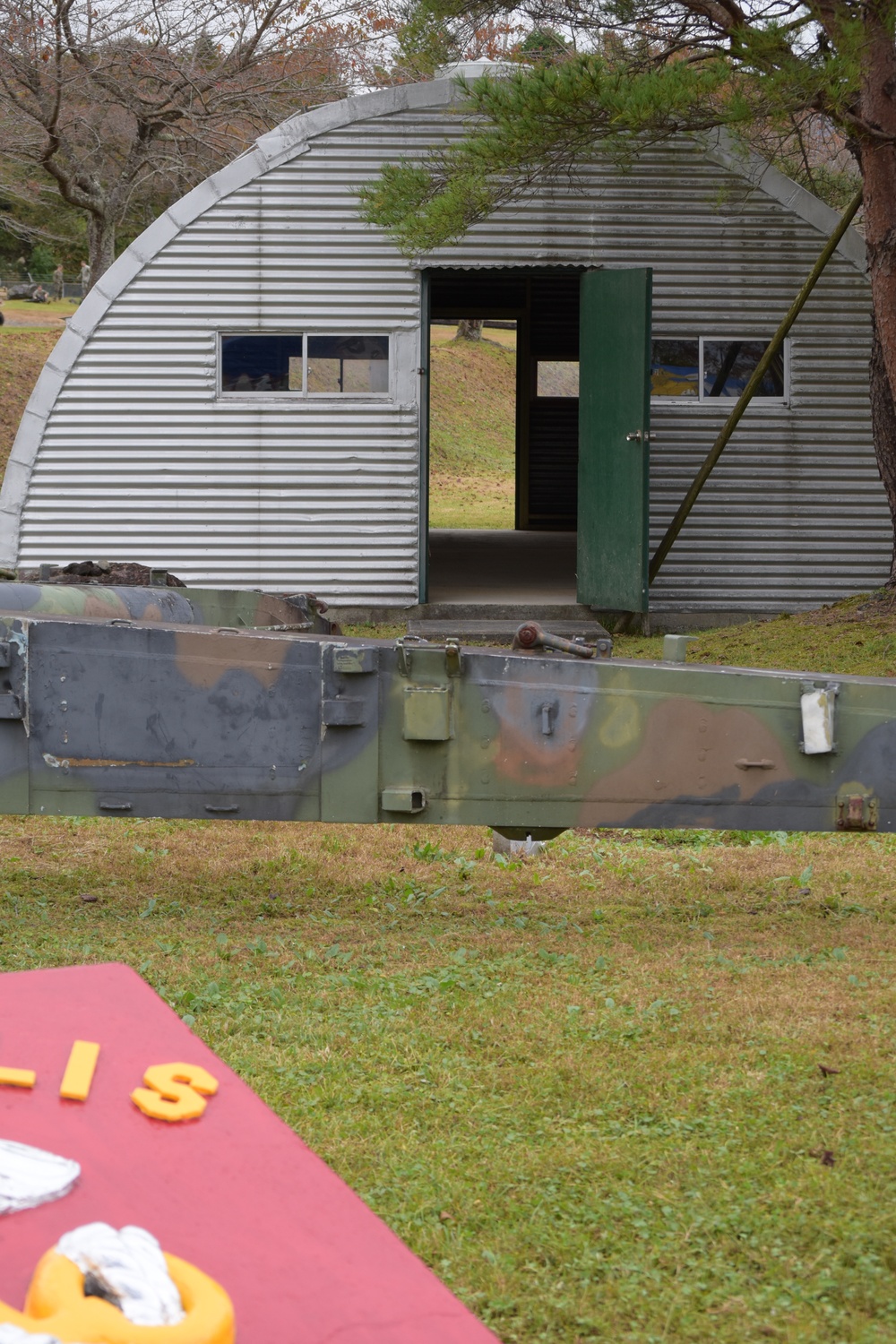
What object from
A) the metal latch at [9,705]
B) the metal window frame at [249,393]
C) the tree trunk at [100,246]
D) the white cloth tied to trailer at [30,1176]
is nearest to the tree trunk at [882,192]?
the metal window frame at [249,393]

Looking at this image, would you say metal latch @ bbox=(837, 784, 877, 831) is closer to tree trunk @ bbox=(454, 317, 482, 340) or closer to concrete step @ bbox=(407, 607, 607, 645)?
concrete step @ bbox=(407, 607, 607, 645)

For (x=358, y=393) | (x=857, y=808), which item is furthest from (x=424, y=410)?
(x=857, y=808)

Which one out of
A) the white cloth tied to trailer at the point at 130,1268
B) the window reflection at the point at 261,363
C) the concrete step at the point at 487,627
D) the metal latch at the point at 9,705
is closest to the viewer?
the white cloth tied to trailer at the point at 130,1268

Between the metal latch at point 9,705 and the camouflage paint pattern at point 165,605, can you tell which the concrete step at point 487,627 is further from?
the metal latch at point 9,705

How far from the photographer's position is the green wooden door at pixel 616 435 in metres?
11.6

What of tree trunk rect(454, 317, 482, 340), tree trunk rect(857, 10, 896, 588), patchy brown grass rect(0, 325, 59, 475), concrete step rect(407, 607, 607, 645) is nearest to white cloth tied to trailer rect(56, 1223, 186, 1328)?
tree trunk rect(857, 10, 896, 588)

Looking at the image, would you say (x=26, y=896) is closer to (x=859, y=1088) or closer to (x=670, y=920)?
(x=670, y=920)

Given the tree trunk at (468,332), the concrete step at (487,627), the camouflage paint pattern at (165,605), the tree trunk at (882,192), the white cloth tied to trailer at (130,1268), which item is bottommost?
the concrete step at (487,627)

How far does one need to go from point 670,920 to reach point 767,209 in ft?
27.8

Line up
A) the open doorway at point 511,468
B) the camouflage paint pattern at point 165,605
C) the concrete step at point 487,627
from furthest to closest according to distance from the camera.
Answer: the open doorway at point 511,468, the concrete step at point 487,627, the camouflage paint pattern at point 165,605

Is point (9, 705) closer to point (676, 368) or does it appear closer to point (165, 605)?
point (165, 605)

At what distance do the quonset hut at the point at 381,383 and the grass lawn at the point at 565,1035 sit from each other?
5805 mm

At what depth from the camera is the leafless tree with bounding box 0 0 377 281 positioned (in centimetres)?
1869

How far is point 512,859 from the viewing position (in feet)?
20.1
